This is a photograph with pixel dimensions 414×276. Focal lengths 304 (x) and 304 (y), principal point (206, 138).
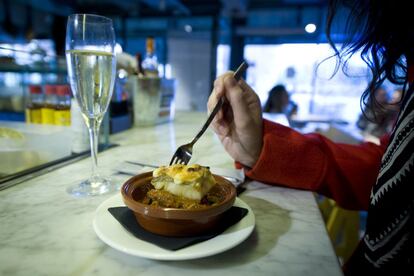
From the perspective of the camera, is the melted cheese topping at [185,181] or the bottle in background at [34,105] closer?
the melted cheese topping at [185,181]

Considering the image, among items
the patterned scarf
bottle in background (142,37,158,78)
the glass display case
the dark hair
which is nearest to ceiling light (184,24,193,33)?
bottle in background (142,37,158,78)

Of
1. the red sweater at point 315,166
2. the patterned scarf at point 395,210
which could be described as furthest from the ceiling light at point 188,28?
the patterned scarf at point 395,210

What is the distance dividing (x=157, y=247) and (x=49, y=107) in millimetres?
756

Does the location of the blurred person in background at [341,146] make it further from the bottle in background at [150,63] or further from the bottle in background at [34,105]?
the bottle in background at [150,63]

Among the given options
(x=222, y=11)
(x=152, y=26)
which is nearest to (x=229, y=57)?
(x=222, y=11)

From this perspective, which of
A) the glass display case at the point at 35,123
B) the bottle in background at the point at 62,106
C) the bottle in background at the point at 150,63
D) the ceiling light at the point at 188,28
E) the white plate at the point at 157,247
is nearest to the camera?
the white plate at the point at 157,247

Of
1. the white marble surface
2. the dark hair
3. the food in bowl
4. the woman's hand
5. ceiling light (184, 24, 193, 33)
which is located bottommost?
the white marble surface

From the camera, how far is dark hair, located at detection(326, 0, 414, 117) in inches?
22.1

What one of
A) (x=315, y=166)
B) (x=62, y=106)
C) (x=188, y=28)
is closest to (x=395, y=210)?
(x=315, y=166)

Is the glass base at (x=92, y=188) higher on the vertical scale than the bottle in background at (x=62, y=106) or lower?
lower

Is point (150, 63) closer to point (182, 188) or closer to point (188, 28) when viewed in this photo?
point (182, 188)

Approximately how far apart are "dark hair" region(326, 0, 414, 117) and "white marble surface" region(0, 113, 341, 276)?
32 cm

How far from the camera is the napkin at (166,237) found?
35 cm

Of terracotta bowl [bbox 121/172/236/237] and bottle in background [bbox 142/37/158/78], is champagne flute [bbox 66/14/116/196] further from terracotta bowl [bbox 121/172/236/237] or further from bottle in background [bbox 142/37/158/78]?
bottle in background [bbox 142/37/158/78]
